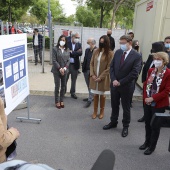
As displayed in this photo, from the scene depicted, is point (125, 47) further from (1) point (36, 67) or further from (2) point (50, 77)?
(1) point (36, 67)

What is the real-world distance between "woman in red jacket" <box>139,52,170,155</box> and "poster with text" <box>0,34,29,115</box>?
7.20 feet

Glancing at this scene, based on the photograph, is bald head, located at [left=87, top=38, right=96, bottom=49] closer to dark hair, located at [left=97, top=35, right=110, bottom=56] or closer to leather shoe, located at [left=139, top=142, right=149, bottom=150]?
dark hair, located at [left=97, top=35, right=110, bottom=56]

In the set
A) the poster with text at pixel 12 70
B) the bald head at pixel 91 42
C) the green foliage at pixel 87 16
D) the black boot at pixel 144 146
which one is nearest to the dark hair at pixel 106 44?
the bald head at pixel 91 42

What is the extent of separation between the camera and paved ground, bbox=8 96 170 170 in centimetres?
355

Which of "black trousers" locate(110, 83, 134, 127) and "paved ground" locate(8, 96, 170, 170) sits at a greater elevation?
"black trousers" locate(110, 83, 134, 127)

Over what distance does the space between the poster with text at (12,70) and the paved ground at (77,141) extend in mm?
803

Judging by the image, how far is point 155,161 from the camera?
3627 mm

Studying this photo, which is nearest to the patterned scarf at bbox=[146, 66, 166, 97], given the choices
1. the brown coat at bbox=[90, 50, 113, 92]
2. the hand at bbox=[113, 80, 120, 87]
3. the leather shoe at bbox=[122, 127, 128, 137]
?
the hand at bbox=[113, 80, 120, 87]

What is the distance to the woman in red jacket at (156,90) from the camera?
140 inches

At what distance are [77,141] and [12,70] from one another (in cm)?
175

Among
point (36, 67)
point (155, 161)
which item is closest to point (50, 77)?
point (36, 67)

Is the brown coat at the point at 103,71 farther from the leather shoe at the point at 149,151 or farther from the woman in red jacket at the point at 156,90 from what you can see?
the leather shoe at the point at 149,151

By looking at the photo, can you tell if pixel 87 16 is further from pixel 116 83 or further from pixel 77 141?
pixel 77 141

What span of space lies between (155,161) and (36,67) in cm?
812
